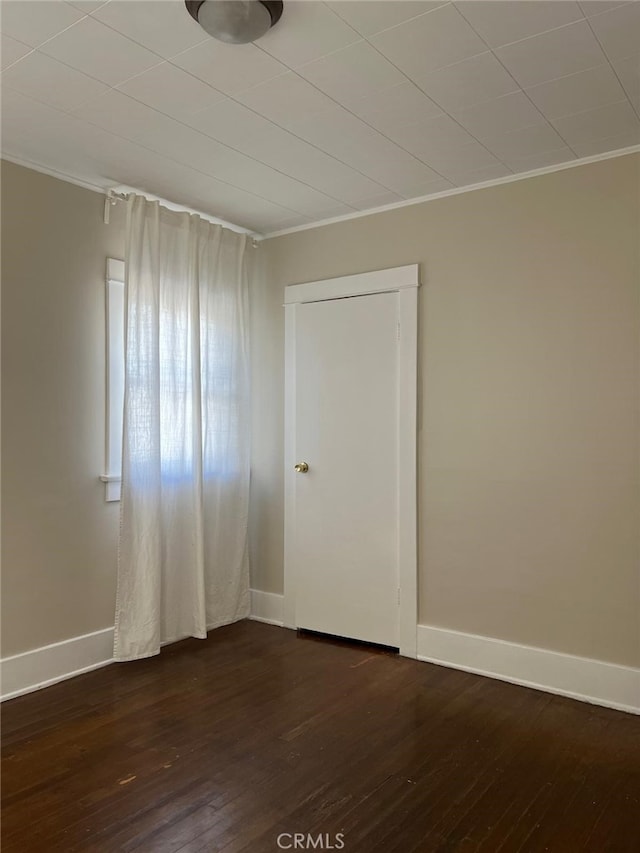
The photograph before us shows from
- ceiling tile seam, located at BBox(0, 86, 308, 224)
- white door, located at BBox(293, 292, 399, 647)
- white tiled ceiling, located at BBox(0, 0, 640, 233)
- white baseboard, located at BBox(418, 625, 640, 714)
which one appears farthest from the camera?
white door, located at BBox(293, 292, 399, 647)

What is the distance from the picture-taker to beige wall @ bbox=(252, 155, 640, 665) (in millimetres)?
2834

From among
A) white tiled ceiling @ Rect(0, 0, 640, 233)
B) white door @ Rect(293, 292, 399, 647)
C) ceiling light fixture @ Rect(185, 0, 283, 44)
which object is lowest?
white door @ Rect(293, 292, 399, 647)

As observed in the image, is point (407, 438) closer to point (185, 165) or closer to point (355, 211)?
point (355, 211)

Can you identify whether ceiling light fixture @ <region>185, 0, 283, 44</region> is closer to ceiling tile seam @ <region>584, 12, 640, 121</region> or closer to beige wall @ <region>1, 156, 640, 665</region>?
ceiling tile seam @ <region>584, 12, 640, 121</region>

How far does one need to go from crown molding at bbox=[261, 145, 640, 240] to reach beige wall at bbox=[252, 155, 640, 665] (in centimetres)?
3

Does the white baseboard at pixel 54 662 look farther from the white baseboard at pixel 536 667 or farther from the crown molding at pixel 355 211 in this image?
the crown molding at pixel 355 211

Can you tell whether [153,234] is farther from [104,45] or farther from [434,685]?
[434,685]

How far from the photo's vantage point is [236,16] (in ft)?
6.00

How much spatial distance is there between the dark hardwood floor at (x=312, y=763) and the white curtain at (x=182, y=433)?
43 cm

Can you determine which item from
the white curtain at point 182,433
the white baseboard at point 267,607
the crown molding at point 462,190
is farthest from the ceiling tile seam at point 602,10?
the white baseboard at point 267,607

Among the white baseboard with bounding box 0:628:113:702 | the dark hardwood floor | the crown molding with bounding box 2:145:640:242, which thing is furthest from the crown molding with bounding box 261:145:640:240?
the white baseboard with bounding box 0:628:113:702

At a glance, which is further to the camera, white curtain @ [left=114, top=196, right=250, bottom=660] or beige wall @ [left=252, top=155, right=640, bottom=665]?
white curtain @ [left=114, top=196, right=250, bottom=660]

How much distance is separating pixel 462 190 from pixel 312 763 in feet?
9.10

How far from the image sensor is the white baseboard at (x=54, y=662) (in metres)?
2.88
